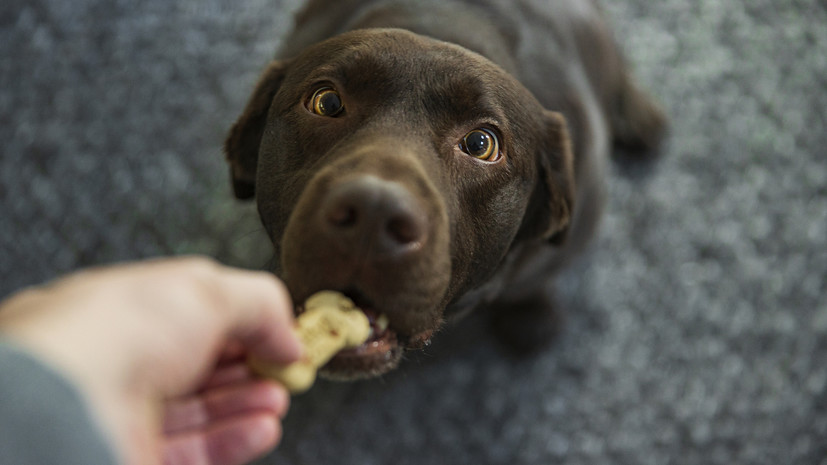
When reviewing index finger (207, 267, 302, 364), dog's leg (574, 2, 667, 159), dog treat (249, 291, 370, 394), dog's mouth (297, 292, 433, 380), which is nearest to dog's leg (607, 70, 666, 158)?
dog's leg (574, 2, 667, 159)

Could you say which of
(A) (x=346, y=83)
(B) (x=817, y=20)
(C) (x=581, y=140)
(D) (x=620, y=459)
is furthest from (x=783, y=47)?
(A) (x=346, y=83)

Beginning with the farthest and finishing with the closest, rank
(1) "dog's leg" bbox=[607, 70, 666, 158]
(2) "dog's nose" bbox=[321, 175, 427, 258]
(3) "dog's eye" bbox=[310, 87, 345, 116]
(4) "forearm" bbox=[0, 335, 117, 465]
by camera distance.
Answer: (1) "dog's leg" bbox=[607, 70, 666, 158] < (3) "dog's eye" bbox=[310, 87, 345, 116] < (2) "dog's nose" bbox=[321, 175, 427, 258] < (4) "forearm" bbox=[0, 335, 117, 465]

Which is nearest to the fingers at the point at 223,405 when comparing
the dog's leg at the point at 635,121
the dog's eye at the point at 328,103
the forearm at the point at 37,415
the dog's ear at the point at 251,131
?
the forearm at the point at 37,415

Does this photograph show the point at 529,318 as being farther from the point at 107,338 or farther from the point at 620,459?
the point at 107,338

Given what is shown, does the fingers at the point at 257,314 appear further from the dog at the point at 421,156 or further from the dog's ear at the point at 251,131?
the dog's ear at the point at 251,131

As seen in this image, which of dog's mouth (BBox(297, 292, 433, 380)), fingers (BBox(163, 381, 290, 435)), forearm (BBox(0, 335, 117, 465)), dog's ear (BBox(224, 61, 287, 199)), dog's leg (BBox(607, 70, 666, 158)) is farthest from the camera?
dog's leg (BBox(607, 70, 666, 158))

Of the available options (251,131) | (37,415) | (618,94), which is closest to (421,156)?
(251,131)

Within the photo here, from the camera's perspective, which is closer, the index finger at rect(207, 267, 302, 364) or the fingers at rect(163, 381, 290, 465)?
the index finger at rect(207, 267, 302, 364)

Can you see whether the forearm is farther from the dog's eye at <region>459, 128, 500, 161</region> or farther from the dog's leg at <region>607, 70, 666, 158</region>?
the dog's leg at <region>607, 70, 666, 158</region>
